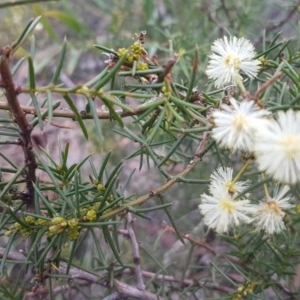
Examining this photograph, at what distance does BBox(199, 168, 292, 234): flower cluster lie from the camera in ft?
1.10

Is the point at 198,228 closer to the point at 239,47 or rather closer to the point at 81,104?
the point at 239,47

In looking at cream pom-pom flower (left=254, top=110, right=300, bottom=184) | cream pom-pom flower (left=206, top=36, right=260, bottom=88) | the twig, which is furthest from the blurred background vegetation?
cream pom-pom flower (left=254, top=110, right=300, bottom=184)

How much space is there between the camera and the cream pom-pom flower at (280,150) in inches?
11.5

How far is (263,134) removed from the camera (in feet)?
0.97

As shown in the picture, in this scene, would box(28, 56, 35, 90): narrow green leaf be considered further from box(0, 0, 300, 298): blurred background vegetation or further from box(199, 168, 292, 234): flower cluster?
box(0, 0, 300, 298): blurred background vegetation

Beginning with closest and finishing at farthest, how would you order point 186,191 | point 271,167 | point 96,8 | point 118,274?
point 271,167 → point 118,274 → point 186,191 → point 96,8

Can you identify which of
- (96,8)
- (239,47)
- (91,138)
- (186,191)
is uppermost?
(96,8)

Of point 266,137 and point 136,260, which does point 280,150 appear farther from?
point 136,260

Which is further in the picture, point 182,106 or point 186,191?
point 186,191

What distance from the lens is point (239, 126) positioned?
0.31 m

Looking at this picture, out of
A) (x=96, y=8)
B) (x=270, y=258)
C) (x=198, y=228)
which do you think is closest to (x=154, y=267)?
(x=198, y=228)

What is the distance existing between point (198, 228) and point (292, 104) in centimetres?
52

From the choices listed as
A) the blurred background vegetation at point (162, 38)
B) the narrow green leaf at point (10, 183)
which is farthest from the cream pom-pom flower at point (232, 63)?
the blurred background vegetation at point (162, 38)

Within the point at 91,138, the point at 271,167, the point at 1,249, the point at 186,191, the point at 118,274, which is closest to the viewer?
the point at 271,167
